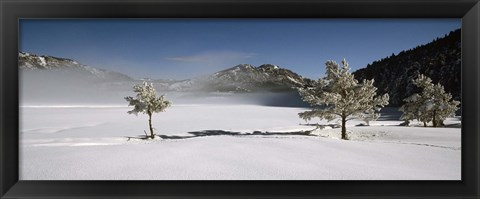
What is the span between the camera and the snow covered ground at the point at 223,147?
2.89m

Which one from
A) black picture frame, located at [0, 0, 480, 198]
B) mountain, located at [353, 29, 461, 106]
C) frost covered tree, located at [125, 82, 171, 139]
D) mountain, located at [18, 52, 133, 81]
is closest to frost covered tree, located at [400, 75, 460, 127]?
mountain, located at [353, 29, 461, 106]

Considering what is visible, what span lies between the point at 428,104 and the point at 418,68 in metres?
0.40

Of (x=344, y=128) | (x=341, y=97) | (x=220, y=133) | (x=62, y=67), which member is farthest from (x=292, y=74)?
(x=62, y=67)

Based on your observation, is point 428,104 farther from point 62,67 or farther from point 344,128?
point 62,67

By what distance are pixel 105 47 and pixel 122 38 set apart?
0.62ft

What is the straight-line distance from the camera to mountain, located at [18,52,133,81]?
112 inches

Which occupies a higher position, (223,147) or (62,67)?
(62,67)

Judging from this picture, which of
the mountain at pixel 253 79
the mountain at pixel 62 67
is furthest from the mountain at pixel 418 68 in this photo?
the mountain at pixel 62 67

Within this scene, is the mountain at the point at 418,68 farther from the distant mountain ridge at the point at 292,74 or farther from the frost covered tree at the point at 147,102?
the frost covered tree at the point at 147,102

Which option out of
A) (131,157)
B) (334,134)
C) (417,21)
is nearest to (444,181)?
(334,134)

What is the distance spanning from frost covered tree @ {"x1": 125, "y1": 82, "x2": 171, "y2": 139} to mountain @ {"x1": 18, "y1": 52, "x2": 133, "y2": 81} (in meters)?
0.19

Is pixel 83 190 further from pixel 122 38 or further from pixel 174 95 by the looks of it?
pixel 122 38

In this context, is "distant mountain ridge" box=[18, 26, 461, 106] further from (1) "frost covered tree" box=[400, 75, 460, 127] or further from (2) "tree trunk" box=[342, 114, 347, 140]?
(2) "tree trunk" box=[342, 114, 347, 140]
